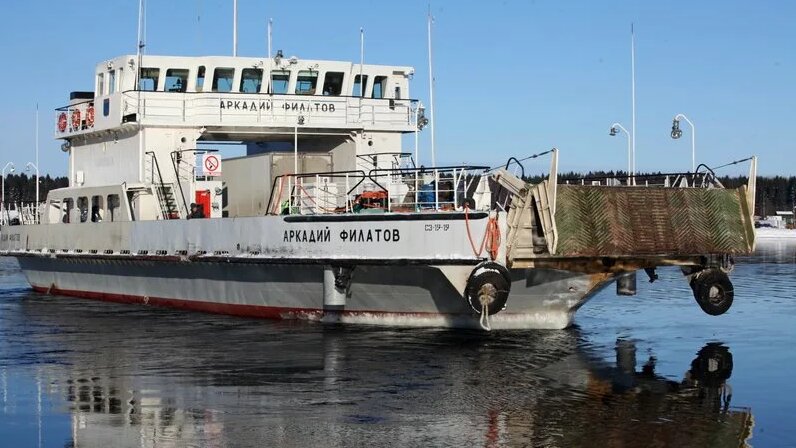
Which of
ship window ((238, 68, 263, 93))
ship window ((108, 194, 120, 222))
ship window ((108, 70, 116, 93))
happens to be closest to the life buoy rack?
ship window ((108, 70, 116, 93))

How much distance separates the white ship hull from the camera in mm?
16750

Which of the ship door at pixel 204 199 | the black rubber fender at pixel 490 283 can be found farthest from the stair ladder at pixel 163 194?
the black rubber fender at pixel 490 283

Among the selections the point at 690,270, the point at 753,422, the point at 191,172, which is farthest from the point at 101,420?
the point at 191,172

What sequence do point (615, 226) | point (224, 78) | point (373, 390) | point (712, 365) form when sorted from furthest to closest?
point (224, 78)
point (615, 226)
point (712, 365)
point (373, 390)

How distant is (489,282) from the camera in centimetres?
1536

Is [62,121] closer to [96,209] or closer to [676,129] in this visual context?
[96,209]

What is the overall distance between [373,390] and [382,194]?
6.77 m

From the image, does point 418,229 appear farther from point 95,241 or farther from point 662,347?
point 95,241

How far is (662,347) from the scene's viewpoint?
16.0 metres

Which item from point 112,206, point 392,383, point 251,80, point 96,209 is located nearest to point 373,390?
point 392,383

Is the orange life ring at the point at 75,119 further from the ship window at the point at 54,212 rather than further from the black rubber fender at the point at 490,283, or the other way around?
the black rubber fender at the point at 490,283

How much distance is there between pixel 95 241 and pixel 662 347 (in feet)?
42.6

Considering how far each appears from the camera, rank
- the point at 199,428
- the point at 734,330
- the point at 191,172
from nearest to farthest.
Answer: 1. the point at 199,428
2. the point at 734,330
3. the point at 191,172

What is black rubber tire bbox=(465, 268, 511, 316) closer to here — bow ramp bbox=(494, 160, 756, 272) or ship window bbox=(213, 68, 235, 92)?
bow ramp bbox=(494, 160, 756, 272)
